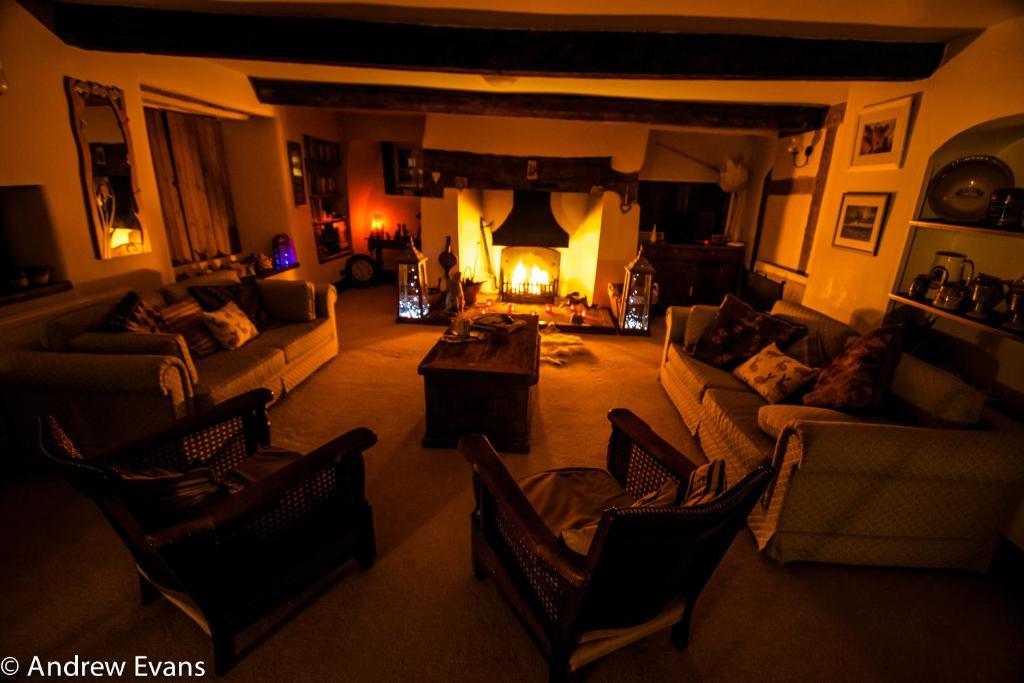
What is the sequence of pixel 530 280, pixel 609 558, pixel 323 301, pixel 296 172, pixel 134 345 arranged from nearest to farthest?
pixel 609 558
pixel 134 345
pixel 323 301
pixel 296 172
pixel 530 280

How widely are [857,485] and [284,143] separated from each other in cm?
569

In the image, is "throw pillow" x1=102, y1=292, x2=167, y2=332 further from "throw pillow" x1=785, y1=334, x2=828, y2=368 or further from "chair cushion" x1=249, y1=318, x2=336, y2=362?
"throw pillow" x1=785, y1=334, x2=828, y2=368

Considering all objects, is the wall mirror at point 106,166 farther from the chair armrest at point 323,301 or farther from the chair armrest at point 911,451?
the chair armrest at point 911,451

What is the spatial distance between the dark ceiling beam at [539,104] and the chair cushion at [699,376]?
2614mm

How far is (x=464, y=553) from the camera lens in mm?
2004

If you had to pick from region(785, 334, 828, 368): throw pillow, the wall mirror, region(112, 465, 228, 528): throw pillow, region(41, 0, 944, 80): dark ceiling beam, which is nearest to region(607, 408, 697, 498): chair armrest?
region(112, 465, 228, 528): throw pillow

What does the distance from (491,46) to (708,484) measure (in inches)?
103

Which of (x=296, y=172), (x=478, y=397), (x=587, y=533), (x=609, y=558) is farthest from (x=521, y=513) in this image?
(x=296, y=172)

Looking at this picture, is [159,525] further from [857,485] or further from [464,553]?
[857,485]

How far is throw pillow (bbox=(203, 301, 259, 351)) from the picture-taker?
309cm

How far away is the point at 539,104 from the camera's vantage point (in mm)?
4598

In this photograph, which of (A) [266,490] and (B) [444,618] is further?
(B) [444,618]

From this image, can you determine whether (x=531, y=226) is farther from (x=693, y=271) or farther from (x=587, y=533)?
(x=587, y=533)

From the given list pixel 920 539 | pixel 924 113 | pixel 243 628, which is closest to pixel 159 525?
pixel 243 628
